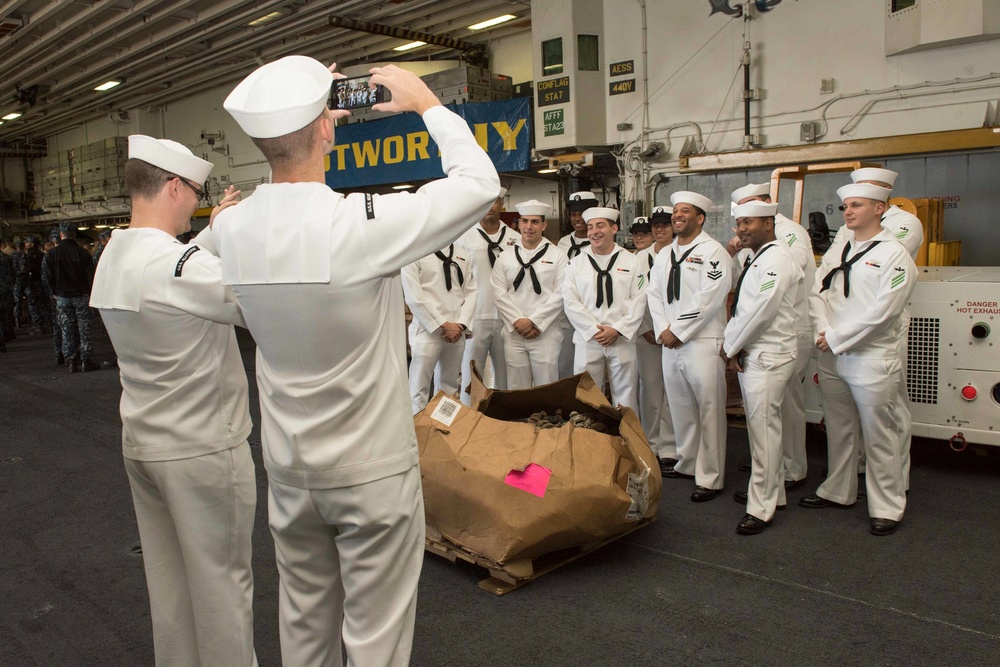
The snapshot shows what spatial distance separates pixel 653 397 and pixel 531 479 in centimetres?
257

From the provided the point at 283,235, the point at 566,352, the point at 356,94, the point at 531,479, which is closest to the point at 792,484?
the point at 566,352

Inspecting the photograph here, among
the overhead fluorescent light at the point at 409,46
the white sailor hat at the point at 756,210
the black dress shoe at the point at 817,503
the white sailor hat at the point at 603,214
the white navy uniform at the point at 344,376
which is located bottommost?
the black dress shoe at the point at 817,503

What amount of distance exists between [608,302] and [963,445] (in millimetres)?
2456

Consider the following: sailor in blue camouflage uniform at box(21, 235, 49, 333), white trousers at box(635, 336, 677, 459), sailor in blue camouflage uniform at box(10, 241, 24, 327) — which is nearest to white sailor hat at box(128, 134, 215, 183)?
white trousers at box(635, 336, 677, 459)

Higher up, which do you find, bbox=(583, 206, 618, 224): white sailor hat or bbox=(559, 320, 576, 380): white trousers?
bbox=(583, 206, 618, 224): white sailor hat

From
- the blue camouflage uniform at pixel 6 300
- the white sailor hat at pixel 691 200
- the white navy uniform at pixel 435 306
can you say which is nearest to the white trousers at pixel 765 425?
the white sailor hat at pixel 691 200

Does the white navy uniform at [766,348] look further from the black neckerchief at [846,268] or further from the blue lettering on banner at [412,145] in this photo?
the blue lettering on banner at [412,145]

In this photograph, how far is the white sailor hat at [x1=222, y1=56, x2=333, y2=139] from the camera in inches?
64.7

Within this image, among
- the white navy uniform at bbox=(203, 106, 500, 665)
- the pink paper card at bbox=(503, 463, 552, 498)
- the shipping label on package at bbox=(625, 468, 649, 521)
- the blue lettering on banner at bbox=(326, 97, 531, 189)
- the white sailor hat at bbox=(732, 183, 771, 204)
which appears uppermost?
the blue lettering on banner at bbox=(326, 97, 531, 189)

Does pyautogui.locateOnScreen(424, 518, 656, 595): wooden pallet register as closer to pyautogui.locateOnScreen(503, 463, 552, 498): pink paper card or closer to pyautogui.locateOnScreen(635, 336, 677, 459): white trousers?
pyautogui.locateOnScreen(503, 463, 552, 498): pink paper card

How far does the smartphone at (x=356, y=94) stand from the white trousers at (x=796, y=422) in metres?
3.78

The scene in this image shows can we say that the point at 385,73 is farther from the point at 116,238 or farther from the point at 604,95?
the point at 604,95

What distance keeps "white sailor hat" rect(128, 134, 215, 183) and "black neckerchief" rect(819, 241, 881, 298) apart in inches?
134

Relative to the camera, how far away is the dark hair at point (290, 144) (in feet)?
5.52
